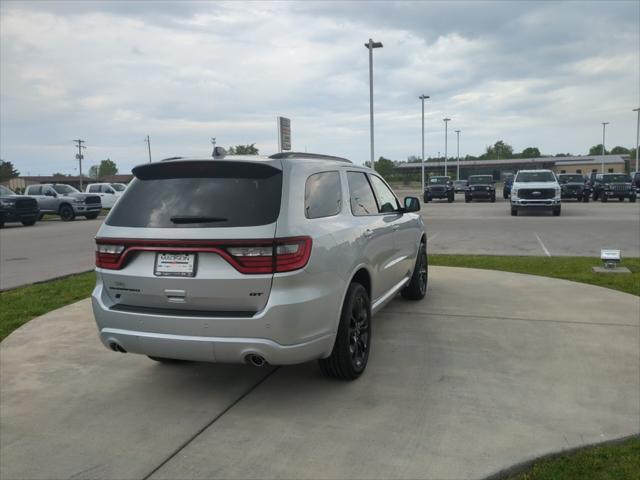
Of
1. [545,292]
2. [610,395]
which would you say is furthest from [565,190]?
[610,395]

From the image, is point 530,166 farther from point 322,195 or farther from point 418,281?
point 322,195

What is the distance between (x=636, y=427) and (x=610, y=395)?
1.66ft

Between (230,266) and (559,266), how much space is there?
7.51 meters

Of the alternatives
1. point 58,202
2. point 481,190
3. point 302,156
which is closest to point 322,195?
point 302,156

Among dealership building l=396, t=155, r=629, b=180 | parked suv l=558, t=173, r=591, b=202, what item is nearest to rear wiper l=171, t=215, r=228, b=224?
parked suv l=558, t=173, r=591, b=202

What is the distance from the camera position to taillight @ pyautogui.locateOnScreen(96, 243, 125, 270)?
12.5ft

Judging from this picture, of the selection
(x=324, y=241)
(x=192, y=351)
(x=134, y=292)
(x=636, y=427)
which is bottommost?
(x=636, y=427)

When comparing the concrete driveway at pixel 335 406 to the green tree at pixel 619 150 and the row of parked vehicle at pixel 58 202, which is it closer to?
the row of parked vehicle at pixel 58 202

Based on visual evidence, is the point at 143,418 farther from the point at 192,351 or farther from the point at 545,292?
the point at 545,292

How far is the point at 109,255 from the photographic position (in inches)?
152

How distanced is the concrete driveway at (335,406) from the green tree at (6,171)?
108m

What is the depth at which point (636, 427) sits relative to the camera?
11.4 feet

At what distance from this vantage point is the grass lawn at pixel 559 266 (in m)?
7.90

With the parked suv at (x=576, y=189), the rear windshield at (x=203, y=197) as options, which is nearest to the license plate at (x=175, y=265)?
the rear windshield at (x=203, y=197)
